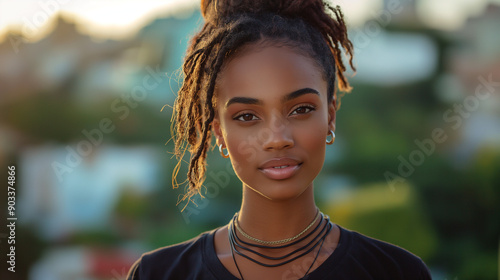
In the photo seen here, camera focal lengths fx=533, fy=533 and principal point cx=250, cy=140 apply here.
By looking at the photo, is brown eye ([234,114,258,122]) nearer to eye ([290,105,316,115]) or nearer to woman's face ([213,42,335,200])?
woman's face ([213,42,335,200])

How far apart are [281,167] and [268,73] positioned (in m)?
0.40

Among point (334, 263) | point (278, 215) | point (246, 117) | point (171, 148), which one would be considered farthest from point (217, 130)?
point (171, 148)

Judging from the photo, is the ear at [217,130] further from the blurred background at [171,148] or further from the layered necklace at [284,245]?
the blurred background at [171,148]

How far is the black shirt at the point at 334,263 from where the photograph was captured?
236cm

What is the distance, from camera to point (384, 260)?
2.44m

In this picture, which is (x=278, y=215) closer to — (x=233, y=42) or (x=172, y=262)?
(x=172, y=262)

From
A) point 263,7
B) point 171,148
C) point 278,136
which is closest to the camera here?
point 278,136

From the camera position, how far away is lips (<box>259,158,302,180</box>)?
2.21 meters

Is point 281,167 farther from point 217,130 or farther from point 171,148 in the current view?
point 171,148

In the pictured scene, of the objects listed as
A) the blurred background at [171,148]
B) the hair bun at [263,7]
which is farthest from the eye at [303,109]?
the blurred background at [171,148]

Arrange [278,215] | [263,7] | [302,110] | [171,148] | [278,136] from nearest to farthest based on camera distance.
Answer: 1. [278,136]
2. [302,110]
3. [278,215]
4. [263,7]
5. [171,148]

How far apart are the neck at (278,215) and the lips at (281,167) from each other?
0.21 metres

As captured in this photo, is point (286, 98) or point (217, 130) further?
point (217, 130)

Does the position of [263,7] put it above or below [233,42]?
above
